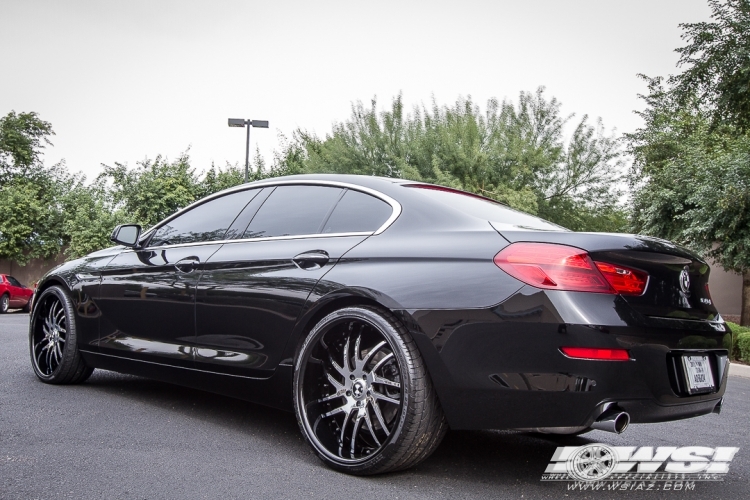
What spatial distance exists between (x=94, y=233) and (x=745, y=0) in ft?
84.7

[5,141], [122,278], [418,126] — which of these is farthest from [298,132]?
[122,278]

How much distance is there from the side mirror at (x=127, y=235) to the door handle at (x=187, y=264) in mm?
756

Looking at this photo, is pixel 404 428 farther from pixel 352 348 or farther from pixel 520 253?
pixel 520 253

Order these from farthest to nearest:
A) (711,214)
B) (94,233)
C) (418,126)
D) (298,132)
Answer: (298,132)
(94,233)
(418,126)
(711,214)

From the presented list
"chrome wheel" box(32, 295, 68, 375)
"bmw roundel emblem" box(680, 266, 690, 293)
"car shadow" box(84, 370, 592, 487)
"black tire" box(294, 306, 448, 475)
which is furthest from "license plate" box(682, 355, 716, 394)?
"chrome wheel" box(32, 295, 68, 375)

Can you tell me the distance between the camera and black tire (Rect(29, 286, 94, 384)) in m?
5.33

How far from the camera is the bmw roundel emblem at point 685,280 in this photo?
10.8 ft

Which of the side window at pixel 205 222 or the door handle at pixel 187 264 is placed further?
the side window at pixel 205 222

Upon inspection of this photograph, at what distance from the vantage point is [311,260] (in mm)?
3748

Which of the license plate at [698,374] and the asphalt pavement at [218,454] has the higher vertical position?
the license plate at [698,374]

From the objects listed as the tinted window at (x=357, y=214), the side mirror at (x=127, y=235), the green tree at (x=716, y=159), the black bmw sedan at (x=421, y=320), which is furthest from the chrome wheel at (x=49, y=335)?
the green tree at (x=716, y=159)

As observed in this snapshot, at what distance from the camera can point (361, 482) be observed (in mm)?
3242

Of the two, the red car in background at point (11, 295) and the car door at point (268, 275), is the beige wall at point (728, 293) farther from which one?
the car door at point (268, 275)

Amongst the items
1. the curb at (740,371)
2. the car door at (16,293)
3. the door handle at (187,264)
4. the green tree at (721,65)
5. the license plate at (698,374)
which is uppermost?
the green tree at (721,65)
